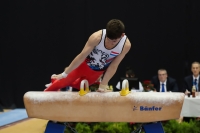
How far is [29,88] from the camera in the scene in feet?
29.4

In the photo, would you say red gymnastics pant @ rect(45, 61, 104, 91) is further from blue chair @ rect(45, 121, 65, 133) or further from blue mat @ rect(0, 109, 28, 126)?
blue mat @ rect(0, 109, 28, 126)

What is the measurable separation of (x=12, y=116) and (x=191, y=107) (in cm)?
440

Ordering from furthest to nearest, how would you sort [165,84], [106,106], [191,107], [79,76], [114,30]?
1. [165,84]
2. [191,107]
3. [79,76]
4. [106,106]
5. [114,30]

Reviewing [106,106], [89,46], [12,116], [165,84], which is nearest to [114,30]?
[89,46]

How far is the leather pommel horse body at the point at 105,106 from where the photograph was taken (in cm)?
316

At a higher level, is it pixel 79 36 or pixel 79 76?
pixel 79 36

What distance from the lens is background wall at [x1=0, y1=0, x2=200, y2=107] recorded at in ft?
26.9

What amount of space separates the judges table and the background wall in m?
3.03

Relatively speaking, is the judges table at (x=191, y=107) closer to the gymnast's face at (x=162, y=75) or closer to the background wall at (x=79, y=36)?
the gymnast's face at (x=162, y=75)

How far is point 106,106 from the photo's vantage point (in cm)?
322

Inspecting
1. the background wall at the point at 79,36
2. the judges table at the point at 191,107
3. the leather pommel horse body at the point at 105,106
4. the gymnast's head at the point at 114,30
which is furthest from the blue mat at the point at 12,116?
the gymnast's head at the point at 114,30

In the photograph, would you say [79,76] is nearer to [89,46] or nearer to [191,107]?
[89,46]

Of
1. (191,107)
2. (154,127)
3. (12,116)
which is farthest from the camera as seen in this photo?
(12,116)

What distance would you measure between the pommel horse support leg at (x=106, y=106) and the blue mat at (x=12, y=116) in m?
3.55
